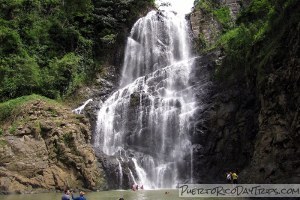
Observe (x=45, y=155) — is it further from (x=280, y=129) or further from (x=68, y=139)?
(x=280, y=129)

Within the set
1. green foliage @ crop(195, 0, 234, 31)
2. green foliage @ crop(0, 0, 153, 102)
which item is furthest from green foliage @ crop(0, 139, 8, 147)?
green foliage @ crop(195, 0, 234, 31)

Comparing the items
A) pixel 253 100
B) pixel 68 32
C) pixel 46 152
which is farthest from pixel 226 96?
pixel 68 32

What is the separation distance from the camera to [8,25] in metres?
43.8

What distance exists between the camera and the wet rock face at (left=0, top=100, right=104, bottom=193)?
87.2ft

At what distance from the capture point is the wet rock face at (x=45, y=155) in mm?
26578

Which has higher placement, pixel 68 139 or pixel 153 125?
pixel 153 125

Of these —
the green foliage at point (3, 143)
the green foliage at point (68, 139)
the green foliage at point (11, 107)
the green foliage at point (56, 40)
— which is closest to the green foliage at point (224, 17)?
the green foliage at point (56, 40)

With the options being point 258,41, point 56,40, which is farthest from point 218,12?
point 258,41

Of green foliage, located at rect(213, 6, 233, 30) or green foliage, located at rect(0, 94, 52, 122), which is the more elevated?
green foliage, located at rect(213, 6, 233, 30)

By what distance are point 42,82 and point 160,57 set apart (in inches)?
547

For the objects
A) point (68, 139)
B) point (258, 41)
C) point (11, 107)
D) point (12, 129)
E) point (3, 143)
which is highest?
point (258, 41)

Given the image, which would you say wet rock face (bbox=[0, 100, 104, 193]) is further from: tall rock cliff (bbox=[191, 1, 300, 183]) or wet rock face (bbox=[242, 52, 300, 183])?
wet rock face (bbox=[242, 52, 300, 183])

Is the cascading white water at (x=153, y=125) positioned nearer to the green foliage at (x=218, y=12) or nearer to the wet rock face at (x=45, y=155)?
the wet rock face at (x=45, y=155)

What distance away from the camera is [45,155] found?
2831 centimetres
